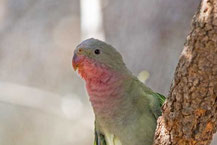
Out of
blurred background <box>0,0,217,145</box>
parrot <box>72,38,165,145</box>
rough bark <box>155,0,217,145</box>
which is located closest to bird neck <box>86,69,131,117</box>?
parrot <box>72,38,165,145</box>

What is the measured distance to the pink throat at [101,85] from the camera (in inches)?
99.9

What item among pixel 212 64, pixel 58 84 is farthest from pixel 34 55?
pixel 212 64

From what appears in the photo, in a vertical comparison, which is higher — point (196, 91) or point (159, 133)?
point (196, 91)

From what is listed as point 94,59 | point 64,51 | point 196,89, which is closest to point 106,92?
point 94,59

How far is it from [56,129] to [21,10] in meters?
1.56

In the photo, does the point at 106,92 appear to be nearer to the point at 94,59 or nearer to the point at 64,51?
the point at 94,59

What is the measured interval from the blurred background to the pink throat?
→ 59.0 inches

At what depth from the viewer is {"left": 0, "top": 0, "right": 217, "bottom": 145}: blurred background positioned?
422 cm

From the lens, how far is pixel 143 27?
14.1 ft

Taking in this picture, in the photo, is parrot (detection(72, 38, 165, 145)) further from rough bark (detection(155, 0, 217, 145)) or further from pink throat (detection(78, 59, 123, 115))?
rough bark (detection(155, 0, 217, 145))

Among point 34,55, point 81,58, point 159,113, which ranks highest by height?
point 34,55

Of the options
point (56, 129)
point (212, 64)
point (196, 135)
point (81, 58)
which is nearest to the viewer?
point (212, 64)

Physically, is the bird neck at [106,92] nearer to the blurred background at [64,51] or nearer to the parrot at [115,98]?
the parrot at [115,98]

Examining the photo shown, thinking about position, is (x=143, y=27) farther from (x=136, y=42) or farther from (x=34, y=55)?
(x=34, y=55)
